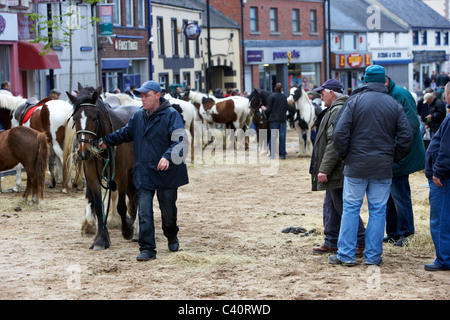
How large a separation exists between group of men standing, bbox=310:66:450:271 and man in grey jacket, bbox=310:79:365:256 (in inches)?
0.4

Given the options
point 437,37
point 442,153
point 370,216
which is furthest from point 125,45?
point 437,37

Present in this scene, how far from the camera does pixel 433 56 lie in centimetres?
6656

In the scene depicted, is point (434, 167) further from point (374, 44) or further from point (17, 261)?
point (374, 44)

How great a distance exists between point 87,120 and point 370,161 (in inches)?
129

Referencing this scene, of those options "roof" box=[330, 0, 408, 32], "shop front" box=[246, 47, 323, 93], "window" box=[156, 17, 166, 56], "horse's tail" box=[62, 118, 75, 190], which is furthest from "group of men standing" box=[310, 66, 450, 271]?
"roof" box=[330, 0, 408, 32]

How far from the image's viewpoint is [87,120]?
26.1ft

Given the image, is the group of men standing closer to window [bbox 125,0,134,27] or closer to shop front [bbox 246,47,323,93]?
window [bbox 125,0,134,27]

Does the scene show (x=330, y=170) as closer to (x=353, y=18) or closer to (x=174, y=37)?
(x=174, y=37)

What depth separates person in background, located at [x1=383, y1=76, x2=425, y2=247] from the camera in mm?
7883

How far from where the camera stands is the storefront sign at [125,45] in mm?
30922

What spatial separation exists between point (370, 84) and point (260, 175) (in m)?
8.79

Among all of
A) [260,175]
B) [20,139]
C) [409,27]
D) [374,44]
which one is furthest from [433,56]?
[20,139]

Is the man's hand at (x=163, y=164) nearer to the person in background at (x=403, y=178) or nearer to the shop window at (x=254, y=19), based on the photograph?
the person in background at (x=403, y=178)
